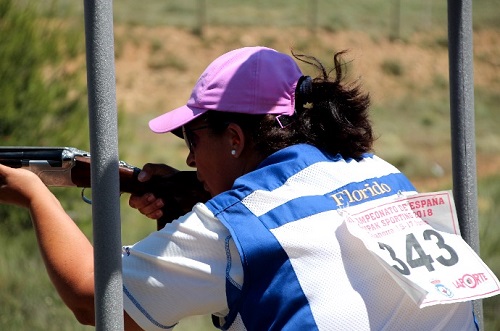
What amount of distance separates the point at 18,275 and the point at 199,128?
4.44 meters

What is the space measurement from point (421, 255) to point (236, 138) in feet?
1.88

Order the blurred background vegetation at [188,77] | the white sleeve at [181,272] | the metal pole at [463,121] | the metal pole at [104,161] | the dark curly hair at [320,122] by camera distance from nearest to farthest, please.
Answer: the metal pole at [104,161] → the white sleeve at [181,272] → the dark curly hair at [320,122] → the metal pole at [463,121] → the blurred background vegetation at [188,77]

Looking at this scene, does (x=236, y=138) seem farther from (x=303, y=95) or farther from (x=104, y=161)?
(x=104, y=161)

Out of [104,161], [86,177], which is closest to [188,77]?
[86,177]

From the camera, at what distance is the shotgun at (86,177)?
3023mm

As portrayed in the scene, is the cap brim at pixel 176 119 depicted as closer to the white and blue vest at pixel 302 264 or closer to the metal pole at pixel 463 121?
the white and blue vest at pixel 302 264

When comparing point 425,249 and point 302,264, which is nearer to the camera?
point 302,264

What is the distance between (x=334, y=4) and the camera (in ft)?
104

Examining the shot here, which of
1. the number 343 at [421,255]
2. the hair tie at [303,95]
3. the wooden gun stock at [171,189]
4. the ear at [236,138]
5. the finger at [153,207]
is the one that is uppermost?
the hair tie at [303,95]

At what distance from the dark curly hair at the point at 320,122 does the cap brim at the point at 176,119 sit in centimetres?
4

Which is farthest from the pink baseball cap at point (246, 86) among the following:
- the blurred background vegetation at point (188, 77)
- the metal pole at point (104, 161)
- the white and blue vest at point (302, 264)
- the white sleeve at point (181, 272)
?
the blurred background vegetation at point (188, 77)

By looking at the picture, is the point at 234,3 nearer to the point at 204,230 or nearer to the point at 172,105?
the point at 172,105

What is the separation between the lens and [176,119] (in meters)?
2.57

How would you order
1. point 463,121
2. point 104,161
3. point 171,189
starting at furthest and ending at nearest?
point 171,189
point 463,121
point 104,161
